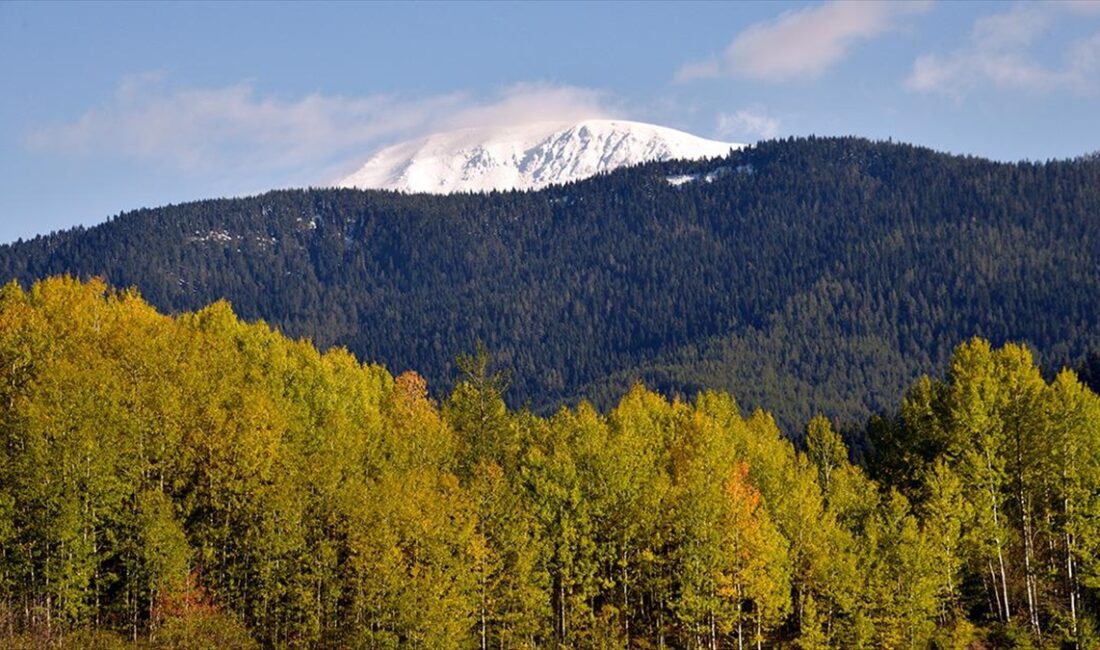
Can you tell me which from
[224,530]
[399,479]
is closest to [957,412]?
[399,479]

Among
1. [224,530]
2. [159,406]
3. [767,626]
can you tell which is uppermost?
[159,406]

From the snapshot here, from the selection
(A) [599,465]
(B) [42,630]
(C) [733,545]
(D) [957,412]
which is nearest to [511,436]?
(A) [599,465]

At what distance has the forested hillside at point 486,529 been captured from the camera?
66.8 m

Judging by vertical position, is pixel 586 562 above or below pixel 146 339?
below

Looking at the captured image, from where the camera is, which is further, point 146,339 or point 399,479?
point 146,339

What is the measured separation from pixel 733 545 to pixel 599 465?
10.7 meters

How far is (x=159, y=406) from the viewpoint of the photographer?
74.8 m

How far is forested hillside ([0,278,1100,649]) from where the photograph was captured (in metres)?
66.8

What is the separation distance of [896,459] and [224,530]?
5391 cm

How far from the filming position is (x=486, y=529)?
72.1 metres

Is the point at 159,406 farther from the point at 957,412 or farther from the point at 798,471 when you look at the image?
the point at 957,412

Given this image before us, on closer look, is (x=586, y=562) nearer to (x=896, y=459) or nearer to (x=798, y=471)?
(x=798, y=471)

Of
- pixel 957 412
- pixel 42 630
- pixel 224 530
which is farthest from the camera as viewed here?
pixel 957 412

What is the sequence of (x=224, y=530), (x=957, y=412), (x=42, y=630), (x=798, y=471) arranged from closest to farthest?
(x=42, y=630)
(x=224, y=530)
(x=957, y=412)
(x=798, y=471)
